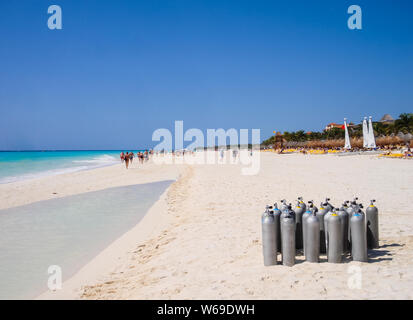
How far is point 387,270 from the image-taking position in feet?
13.4

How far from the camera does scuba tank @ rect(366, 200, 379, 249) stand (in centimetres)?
488

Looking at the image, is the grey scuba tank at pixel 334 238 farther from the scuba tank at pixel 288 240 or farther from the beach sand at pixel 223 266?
the scuba tank at pixel 288 240

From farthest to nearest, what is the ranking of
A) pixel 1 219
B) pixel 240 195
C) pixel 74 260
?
pixel 240 195 → pixel 1 219 → pixel 74 260

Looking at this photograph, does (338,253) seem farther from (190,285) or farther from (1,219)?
(1,219)

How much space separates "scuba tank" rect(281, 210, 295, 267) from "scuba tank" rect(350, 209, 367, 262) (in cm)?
85

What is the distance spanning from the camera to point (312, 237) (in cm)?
429

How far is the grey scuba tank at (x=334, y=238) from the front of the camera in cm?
424

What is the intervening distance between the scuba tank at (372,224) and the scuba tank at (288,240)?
4.83ft

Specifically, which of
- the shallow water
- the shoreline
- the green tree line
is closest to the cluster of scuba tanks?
the shoreline

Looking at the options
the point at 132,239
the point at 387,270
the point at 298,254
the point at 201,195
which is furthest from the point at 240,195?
the point at 387,270

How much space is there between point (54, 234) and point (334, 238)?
637cm

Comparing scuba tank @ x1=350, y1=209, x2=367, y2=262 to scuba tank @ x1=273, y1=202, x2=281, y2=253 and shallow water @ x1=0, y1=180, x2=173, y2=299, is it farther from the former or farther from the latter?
shallow water @ x1=0, y1=180, x2=173, y2=299

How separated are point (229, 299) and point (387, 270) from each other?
218 centimetres

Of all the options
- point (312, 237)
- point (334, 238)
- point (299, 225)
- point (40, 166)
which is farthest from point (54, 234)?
point (40, 166)
